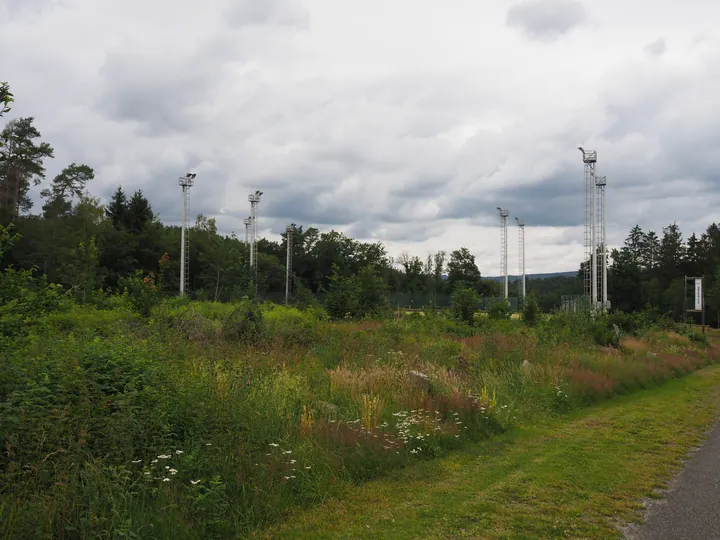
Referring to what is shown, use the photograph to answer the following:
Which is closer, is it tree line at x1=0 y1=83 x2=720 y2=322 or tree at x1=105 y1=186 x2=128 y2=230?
tree line at x1=0 y1=83 x2=720 y2=322

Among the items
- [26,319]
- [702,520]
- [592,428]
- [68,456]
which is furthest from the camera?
[592,428]

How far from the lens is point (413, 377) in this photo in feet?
33.6

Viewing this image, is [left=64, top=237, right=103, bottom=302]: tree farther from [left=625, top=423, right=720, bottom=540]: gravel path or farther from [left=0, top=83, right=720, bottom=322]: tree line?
[left=625, top=423, right=720, bottom=540]: gravel path

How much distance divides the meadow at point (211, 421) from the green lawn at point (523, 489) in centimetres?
38

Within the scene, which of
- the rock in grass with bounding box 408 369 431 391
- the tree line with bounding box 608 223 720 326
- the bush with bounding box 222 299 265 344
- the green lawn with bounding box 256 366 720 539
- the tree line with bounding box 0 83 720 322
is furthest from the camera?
the tree line with bounding box 608 223 720 326

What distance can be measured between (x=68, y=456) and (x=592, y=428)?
8.21m

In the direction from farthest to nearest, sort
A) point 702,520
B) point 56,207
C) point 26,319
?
point 56,207 < point 26,319 < point 702,520

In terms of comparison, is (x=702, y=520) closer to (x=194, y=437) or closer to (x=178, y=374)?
(x=194, y=437)

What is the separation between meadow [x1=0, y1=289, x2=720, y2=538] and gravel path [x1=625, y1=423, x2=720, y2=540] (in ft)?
8.85

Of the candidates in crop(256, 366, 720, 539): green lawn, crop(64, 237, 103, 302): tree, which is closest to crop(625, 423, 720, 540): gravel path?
crop(256, 366, 720, 539): green lawn

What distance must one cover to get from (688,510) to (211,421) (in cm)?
511

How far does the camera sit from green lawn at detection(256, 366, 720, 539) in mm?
5387

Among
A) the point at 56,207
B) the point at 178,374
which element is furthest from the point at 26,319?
the point at 56,207

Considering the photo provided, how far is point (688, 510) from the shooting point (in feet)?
19.9
